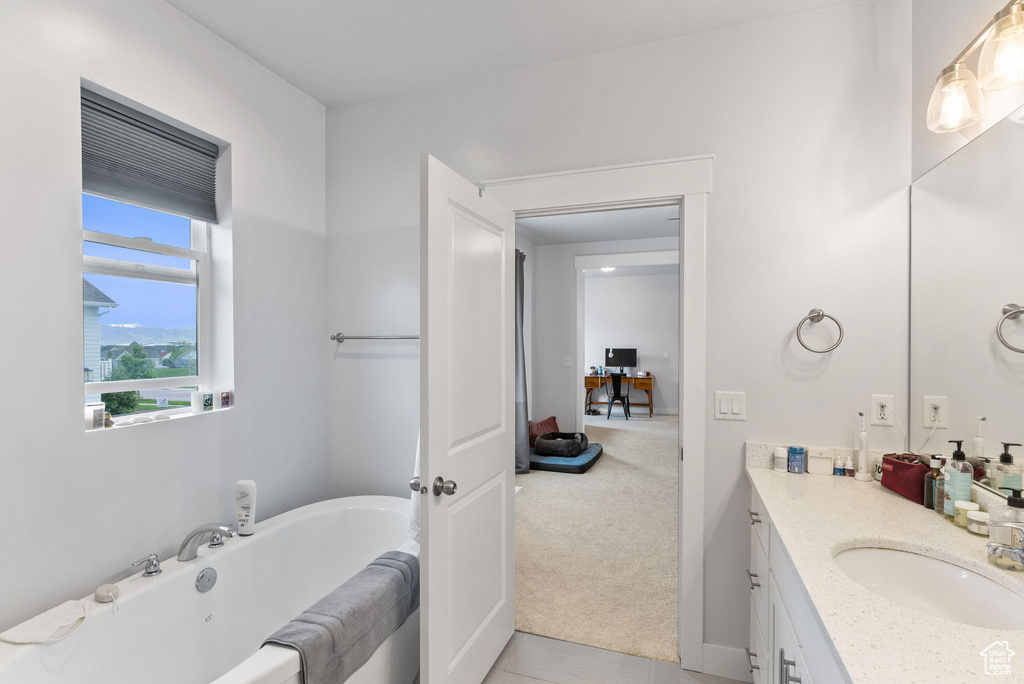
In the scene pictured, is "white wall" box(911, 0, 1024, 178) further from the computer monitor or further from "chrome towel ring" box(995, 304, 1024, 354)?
the computer monitor

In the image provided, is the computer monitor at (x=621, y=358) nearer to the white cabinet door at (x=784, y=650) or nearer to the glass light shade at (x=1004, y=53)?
the white cabinet door at (x=784, y=650)

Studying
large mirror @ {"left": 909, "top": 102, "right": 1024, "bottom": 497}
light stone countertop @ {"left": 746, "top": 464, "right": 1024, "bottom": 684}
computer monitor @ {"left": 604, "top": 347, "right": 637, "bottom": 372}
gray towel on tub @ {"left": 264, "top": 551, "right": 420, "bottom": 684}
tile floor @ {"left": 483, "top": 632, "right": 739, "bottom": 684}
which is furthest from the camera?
computer monitor @ {"left": 604, "top": 347, "right": 637, "bottom": 372}

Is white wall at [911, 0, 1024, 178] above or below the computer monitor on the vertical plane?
above

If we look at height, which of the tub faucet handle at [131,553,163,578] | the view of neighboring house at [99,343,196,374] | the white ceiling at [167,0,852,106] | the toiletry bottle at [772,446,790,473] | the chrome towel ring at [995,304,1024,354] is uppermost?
the white ceiling at [167,0,852,106]

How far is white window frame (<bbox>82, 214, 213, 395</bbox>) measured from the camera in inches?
70.7

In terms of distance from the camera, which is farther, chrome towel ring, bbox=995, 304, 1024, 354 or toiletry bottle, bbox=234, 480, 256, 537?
toiletry bottle, bbox=234, 480, 256, 537

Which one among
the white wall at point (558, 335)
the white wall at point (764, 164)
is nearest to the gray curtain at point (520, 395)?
the white wall at point (558, 335)

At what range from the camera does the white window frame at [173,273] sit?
1.80 m

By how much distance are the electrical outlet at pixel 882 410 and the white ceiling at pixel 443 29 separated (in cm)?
150

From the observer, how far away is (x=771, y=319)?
197cm

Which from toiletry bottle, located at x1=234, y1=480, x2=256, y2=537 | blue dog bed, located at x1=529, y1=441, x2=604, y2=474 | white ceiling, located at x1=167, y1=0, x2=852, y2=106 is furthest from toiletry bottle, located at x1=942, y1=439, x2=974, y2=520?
blue dog bed, located at x1=529, y1=441, x2=604, y2=474

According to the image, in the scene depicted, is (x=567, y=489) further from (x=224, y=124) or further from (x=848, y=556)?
(x=224, y=124)

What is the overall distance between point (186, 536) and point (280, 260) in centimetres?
127

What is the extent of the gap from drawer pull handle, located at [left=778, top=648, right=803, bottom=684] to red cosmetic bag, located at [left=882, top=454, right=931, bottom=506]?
0.70m
